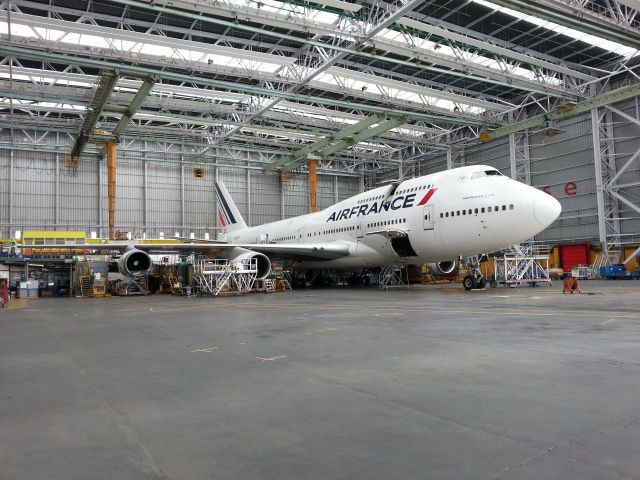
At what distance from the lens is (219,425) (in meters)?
2.99

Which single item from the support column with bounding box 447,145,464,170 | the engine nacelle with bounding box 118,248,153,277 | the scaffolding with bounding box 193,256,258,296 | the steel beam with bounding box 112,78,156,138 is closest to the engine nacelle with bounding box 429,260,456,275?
the scaffolding with bounding box 193,256,258,296

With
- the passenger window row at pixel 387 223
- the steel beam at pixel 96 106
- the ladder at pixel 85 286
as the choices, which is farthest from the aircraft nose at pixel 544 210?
the ladder at pixel 85 286

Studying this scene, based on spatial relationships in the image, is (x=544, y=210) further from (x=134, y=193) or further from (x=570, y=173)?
(x=134, y=193)

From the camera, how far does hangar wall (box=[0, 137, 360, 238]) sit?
36656 mm

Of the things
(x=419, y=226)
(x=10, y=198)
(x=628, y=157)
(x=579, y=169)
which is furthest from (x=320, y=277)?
(x=10, y=198)

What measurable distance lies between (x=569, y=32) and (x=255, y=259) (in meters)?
20.5

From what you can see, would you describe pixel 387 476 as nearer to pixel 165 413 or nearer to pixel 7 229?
pixel 165 413

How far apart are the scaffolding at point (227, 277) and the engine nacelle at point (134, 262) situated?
2126mm

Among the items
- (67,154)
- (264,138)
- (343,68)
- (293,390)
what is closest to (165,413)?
(293,390)

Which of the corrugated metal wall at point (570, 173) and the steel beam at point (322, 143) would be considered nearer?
the steel beam at point (322, 143)

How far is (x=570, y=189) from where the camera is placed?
33.6m

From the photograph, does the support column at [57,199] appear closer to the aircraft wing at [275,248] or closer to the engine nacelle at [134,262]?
the aircraft wing at [275,248]

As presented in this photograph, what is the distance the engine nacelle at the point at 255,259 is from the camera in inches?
794

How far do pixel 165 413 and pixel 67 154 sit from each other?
39608 mm
